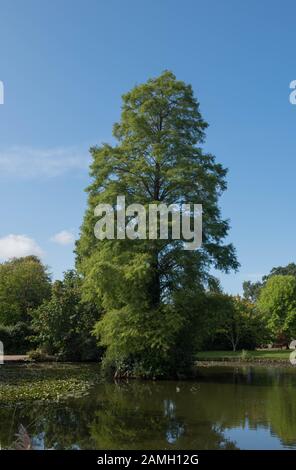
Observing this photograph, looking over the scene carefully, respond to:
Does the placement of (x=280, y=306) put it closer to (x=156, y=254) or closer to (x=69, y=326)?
(x=69, y=326)

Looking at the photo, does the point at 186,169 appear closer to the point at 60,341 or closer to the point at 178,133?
the point at 178,133

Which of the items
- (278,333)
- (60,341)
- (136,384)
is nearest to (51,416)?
(136,384)

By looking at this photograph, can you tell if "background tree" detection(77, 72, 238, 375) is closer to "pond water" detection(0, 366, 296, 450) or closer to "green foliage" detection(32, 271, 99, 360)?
"pond water" detection(0, 366, 296, 450)

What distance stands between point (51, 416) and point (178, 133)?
53.5 ft

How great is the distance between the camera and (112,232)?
2412cm

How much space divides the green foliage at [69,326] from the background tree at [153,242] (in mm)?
8010

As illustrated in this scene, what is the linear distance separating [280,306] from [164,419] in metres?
43.9

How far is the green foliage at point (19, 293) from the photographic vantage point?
143 ft

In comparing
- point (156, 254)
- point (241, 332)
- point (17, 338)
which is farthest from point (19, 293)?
point (156, 254)

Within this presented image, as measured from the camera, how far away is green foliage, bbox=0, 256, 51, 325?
143 ft

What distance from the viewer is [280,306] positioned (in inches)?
2137
